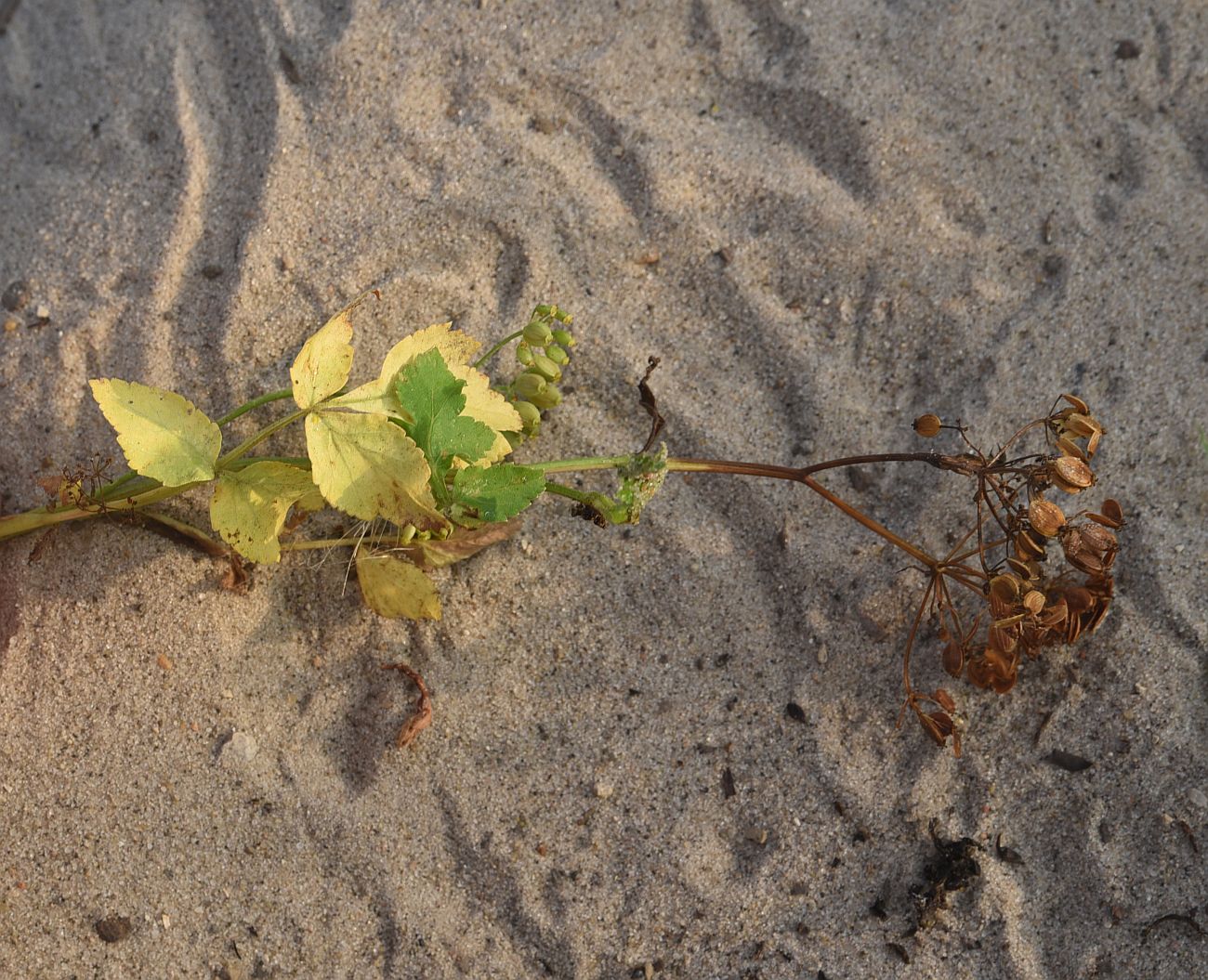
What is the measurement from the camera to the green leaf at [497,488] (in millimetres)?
1752

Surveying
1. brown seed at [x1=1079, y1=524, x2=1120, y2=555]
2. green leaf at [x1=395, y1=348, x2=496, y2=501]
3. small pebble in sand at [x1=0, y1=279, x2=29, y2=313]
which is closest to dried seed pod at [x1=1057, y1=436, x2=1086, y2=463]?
brown seed at [x1=1079, y1=524, x2=1120, y2=555]

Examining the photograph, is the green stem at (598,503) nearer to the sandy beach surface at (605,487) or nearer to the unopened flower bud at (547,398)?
the unopened flower bud at (547,398)

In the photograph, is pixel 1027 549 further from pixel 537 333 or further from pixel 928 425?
pixel 537 333

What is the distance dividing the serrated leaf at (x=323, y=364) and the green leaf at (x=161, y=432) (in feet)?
0.62

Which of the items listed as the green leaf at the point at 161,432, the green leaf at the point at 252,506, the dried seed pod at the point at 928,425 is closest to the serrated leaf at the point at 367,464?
the green leaf at the point at 252,506

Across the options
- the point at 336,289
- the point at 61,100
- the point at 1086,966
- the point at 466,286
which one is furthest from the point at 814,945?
the point at 61,100

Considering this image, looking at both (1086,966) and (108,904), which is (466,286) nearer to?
(108,904)

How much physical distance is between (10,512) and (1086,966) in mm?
2354

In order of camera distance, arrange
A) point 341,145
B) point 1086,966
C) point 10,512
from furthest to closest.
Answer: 1. point 341,145
2. point 10,512
3. point 1086,966

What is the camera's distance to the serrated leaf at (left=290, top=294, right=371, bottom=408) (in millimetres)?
1706

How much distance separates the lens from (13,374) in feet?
7.04

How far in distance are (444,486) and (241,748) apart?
0.73 metres

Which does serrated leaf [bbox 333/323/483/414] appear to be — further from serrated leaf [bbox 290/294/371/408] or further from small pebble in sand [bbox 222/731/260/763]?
small pebble in sand [bbox 222/731/260/763]

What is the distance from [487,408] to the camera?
1801 mm
